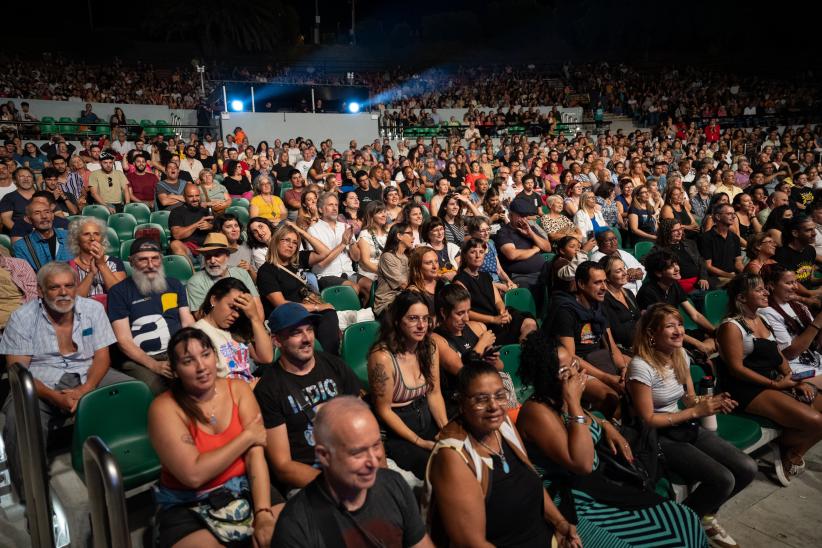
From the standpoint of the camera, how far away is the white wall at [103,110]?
15.1m

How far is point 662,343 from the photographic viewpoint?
335cm

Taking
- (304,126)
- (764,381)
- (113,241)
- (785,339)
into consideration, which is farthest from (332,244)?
(304,126)

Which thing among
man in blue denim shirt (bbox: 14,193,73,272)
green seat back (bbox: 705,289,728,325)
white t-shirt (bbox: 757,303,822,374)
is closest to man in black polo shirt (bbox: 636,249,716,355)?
green seat back (bbox: 705,289,728,325)

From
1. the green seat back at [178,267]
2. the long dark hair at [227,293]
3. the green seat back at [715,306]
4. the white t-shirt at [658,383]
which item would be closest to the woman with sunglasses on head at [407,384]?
the long dark hair at [227,293]

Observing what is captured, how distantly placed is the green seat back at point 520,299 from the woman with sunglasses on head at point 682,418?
1.78 metres

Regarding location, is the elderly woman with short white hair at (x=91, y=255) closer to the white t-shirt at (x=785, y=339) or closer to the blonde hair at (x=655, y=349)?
the blonde hair at (x=655, y=349)

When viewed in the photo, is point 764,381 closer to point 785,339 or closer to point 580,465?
point 785,339

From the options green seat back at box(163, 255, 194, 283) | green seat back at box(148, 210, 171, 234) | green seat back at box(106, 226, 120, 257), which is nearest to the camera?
green seat back at box(163, 255, 194, 283)

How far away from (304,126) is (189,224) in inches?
403

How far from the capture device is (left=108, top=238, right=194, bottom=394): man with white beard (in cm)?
366

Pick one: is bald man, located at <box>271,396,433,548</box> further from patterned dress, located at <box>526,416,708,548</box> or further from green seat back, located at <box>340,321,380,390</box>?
green seat back, located at <box>340,321,380,390</box>

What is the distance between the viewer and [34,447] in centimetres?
227

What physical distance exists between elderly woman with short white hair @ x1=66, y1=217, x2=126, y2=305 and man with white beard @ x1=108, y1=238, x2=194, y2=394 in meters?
0.51

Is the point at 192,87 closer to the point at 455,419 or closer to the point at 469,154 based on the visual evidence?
the point at 469,154
